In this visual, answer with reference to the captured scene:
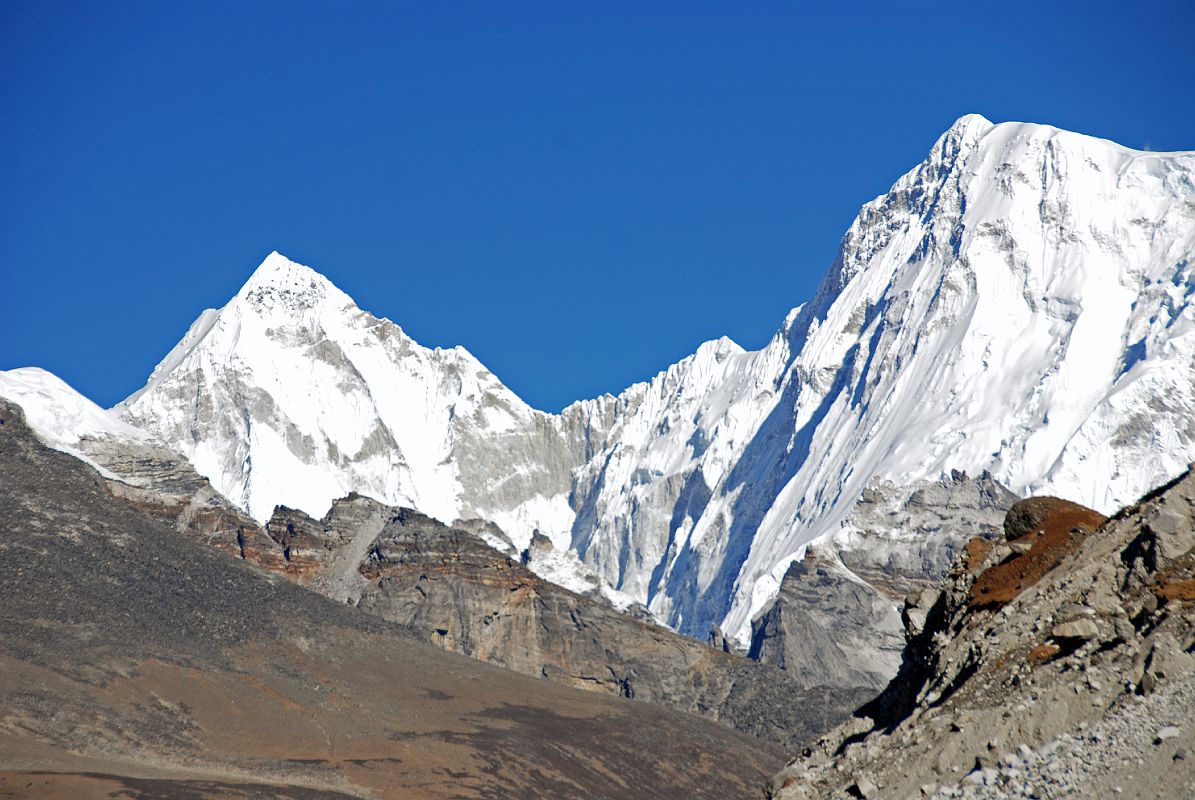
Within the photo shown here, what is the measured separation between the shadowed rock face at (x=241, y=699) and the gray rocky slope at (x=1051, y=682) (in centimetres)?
6180

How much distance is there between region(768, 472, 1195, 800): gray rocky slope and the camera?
29.8m

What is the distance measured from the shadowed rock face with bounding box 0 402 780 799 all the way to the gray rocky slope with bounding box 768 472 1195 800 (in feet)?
203

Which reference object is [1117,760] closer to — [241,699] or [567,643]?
[241,699]

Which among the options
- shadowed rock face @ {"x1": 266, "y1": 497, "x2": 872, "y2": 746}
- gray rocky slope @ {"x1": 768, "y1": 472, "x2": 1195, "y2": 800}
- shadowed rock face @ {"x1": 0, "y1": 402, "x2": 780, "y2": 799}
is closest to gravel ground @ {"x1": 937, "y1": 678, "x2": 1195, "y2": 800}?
gray rocky slope @ {"x1": 768, "y1": 472, "x2": 1195, "y2": 800}

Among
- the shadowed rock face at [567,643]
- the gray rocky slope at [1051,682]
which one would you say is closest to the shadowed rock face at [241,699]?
the shadowed rock face at [567,643]

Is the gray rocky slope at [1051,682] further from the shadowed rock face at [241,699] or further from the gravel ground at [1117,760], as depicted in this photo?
the shadowed rock face at [241,699]

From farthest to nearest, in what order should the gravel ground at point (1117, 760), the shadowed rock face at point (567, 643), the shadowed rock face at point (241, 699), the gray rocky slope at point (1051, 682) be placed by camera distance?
the shadowed rock face at point (567, 643)
the shadowed rock face at point (241, 699)
the gray rocky slope at point (1051, 682)
the gravel ground at point (1117, 760)

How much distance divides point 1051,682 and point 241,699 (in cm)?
9931

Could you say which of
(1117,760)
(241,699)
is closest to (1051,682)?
(1117,760)

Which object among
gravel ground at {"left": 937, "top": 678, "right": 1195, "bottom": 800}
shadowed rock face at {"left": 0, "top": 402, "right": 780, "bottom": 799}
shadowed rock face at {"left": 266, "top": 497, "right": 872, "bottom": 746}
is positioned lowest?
gravel ground at {"left": 937, "top": 678, "right": 1195, "bottom": 800}

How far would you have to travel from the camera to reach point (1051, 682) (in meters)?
32.4

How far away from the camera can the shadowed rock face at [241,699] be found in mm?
108250

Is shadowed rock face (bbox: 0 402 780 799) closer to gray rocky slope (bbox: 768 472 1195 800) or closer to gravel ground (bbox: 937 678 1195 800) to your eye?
gray rocky slope (bbox: 768 472 1195 800)

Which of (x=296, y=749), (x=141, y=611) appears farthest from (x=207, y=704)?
(x=141, y=611)
